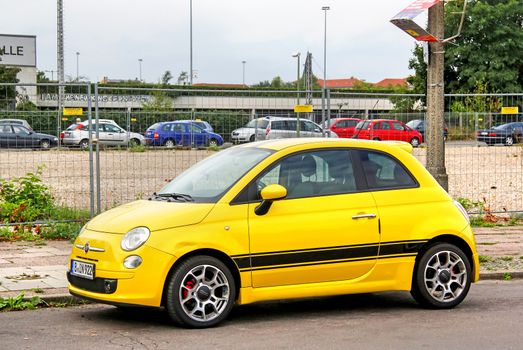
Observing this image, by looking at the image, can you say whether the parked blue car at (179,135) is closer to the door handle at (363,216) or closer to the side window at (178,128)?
the side window at (178,128)

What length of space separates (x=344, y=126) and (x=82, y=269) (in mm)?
9922

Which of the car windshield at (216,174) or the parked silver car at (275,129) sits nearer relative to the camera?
the car windshield at (216,174)

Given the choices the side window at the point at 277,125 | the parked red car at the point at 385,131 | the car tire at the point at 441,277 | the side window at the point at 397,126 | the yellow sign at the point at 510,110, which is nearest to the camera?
the car tire at the point at 441,277

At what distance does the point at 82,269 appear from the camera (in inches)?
317

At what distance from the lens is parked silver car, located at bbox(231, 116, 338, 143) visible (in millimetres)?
14266

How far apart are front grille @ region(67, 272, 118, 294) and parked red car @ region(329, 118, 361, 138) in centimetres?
583

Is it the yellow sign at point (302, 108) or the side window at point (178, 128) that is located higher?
the yellow sign at point (302, 108)

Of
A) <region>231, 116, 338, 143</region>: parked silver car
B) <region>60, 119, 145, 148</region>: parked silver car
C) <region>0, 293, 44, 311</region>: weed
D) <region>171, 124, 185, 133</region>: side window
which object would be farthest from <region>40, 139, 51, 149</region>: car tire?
<region>0, 293, 44, 311</region>: weed

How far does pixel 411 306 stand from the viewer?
896cm

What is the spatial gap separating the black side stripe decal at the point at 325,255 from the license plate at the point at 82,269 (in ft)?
3.93

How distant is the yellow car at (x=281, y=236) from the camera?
771 cm

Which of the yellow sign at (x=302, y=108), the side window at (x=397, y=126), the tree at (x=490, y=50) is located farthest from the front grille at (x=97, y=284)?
the tree at (x=490, y=50)

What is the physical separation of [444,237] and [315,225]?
134cm

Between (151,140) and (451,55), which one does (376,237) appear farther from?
(451,55)
